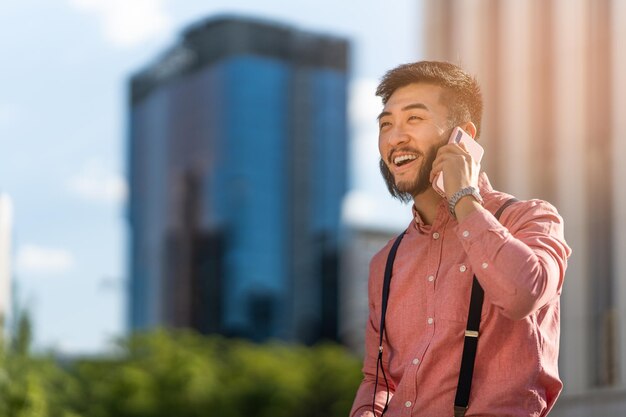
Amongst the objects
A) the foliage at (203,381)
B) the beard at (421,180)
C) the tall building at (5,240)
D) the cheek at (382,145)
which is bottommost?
the foliage at (203,381)

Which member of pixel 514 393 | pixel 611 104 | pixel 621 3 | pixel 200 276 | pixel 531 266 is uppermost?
pixel 621 3

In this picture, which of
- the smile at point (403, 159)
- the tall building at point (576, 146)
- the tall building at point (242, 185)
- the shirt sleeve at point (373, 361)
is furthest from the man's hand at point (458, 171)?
the tall building at point (242, 185)

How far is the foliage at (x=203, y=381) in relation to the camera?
50875 millimetres

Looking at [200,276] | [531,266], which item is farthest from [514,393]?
[200,276]

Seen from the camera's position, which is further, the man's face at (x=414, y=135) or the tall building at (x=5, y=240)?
the tall building at (x=5, y=240)

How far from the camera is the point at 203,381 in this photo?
54.9m

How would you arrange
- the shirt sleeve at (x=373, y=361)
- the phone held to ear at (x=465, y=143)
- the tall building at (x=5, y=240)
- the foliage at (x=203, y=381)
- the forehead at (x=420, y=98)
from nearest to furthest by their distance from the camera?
1. the phone held to ear at (x=465, y=143)
2. the forehead at (x=420, y=98)
3. the shirt sleeve at (x=373, y=361)
4. the tall building at (x=5, y=240)
5. the foliage at (x=203, y=381)

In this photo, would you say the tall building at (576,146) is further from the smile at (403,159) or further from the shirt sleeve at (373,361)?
the smile at (403,159)

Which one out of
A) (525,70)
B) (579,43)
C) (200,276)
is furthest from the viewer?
(200,276)

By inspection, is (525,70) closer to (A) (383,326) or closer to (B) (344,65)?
(A) (383,326)

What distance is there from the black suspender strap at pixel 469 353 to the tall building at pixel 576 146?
88.5 ft

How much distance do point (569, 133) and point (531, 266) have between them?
110 ft

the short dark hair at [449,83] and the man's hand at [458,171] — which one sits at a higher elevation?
the short dark hair at [449,83]

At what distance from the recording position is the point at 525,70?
3900 centimetres
